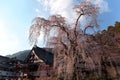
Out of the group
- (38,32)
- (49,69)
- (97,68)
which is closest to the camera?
(38,32)

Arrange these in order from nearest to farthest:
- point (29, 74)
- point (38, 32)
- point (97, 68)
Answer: point (38, 32)
point (97, 68)
point (29, 74)

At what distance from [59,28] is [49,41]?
1203 mm

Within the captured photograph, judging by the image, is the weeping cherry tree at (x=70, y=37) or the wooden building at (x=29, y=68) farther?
the wooden building at (x=29, y=68)

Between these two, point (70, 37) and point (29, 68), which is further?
point (29, 68)

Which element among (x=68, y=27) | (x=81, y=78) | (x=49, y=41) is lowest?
(x=81, y=78)

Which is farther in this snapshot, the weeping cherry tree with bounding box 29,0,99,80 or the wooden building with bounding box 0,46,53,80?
the wooden building with bounding box 0,46,53,80

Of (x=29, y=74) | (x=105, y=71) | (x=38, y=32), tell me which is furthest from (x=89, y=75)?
(x=29, y=74)

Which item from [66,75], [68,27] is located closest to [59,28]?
[68,27]

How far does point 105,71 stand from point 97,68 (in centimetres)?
255

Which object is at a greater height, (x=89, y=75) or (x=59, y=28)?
(x=59, y=28)

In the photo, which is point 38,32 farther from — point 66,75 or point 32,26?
point 66,75

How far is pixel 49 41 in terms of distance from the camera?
14.6 metres

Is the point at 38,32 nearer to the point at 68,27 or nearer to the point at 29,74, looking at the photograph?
the point at 68,27

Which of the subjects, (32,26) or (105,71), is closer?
(32,26)
